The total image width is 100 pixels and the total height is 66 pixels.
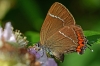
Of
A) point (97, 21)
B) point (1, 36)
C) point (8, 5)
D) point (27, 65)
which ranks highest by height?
point (8, 5)

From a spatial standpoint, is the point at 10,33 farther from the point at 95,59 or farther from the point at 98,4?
the point at 98,4

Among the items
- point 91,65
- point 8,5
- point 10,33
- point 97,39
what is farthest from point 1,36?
point 8,5

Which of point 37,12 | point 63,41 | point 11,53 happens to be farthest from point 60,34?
point 37,12

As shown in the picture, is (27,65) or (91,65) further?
(91,65)

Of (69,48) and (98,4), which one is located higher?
(98,4)

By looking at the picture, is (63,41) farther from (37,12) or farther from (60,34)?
(37,12)

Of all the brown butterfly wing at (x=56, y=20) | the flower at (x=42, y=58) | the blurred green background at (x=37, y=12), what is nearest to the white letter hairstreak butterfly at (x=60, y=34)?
the brown butterfly wing at (x=56, y=20)

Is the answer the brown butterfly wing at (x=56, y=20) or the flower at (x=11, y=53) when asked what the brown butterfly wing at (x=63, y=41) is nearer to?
the brown butterfly wing at (x=56, y=20)

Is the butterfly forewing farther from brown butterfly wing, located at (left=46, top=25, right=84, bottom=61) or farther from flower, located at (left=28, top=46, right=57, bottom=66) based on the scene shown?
flower, located at (left=28, top=46, right=57, bottom=66)
